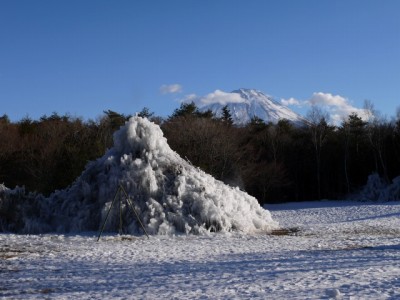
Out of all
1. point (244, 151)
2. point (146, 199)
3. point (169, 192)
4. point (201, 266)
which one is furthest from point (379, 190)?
point (201, 266)

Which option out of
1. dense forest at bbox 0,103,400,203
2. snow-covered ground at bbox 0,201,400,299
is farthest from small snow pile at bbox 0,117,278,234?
dense forest at bbox 0,103,400,203

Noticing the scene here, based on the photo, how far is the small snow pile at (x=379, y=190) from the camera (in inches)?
1469

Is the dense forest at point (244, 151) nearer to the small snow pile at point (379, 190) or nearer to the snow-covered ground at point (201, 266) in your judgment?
the small snow pile at point (379, 190)

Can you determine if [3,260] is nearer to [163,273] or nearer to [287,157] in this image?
[163,273]

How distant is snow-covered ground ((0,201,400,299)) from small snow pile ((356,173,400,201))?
21978 mm

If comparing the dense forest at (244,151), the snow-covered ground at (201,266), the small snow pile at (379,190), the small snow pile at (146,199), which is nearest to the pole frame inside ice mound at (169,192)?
the small snow pile at (146,199)

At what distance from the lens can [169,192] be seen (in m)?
18.0

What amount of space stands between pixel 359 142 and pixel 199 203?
1248 inches

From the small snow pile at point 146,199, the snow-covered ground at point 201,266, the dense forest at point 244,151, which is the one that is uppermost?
the dense forest at point 244,151

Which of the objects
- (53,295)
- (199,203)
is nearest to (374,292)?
(53,295)

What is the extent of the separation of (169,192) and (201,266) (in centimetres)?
795

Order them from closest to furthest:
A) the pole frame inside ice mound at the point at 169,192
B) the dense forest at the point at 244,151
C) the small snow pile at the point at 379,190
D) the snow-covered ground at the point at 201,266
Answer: the snow-covered ground at the point at 201,266
the pole frame inside ice mound at the point at 169,192
the dense forest at the point at 244,151
the small snow pile at the point at 379,190

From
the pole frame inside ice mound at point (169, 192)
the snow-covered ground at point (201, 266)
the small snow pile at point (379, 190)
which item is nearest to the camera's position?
the snow-covered ground at point (201, 266)

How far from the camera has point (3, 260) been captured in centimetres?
1138
